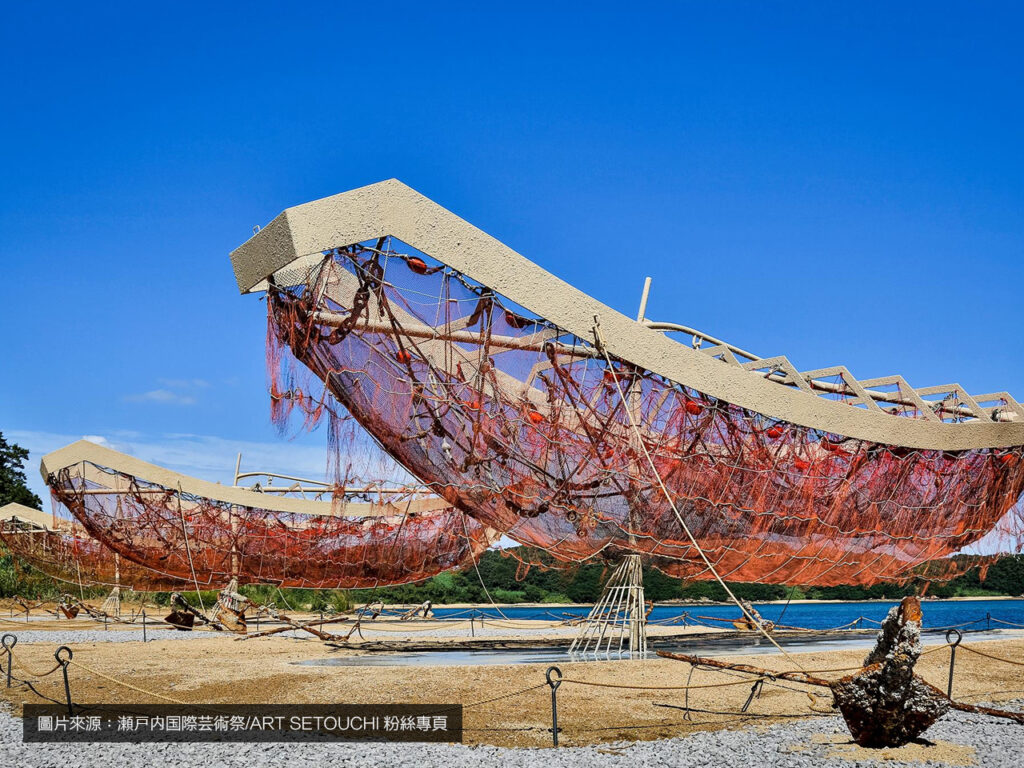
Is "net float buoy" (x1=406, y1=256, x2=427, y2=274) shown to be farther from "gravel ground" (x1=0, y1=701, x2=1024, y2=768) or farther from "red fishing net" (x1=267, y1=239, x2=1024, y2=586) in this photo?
"gravel ground" (x1=0, y1=701, x2=1024, y2=768)

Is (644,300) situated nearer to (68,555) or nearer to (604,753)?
(604,753)

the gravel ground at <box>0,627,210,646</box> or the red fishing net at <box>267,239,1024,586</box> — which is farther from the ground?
the red fishing net at <box>267,239,1024,586</box>

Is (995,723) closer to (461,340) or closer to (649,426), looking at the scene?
(649,426)

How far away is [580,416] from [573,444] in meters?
0.39

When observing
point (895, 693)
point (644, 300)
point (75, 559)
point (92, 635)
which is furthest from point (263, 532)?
point (895, 693)

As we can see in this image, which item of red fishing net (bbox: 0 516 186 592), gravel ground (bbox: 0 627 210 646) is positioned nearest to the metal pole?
gravel ground (bbox: 0 627 210 646)

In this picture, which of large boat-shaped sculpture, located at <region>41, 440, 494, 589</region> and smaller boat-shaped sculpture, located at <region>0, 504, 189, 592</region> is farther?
smaller boat-shaped sculpture, located at <region>0, 504, 189, 592</region>

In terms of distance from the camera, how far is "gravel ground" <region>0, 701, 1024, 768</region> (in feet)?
18.7

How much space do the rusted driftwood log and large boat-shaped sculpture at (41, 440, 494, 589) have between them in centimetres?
1408

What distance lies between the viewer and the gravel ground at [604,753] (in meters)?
5.71

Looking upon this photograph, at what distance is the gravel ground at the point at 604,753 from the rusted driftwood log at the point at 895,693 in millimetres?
145

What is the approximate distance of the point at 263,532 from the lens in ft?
70.9

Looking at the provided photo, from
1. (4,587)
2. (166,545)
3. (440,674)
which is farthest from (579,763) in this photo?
(4,587)

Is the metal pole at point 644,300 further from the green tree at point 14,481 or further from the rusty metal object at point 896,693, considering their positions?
the green tree at point 14,481
